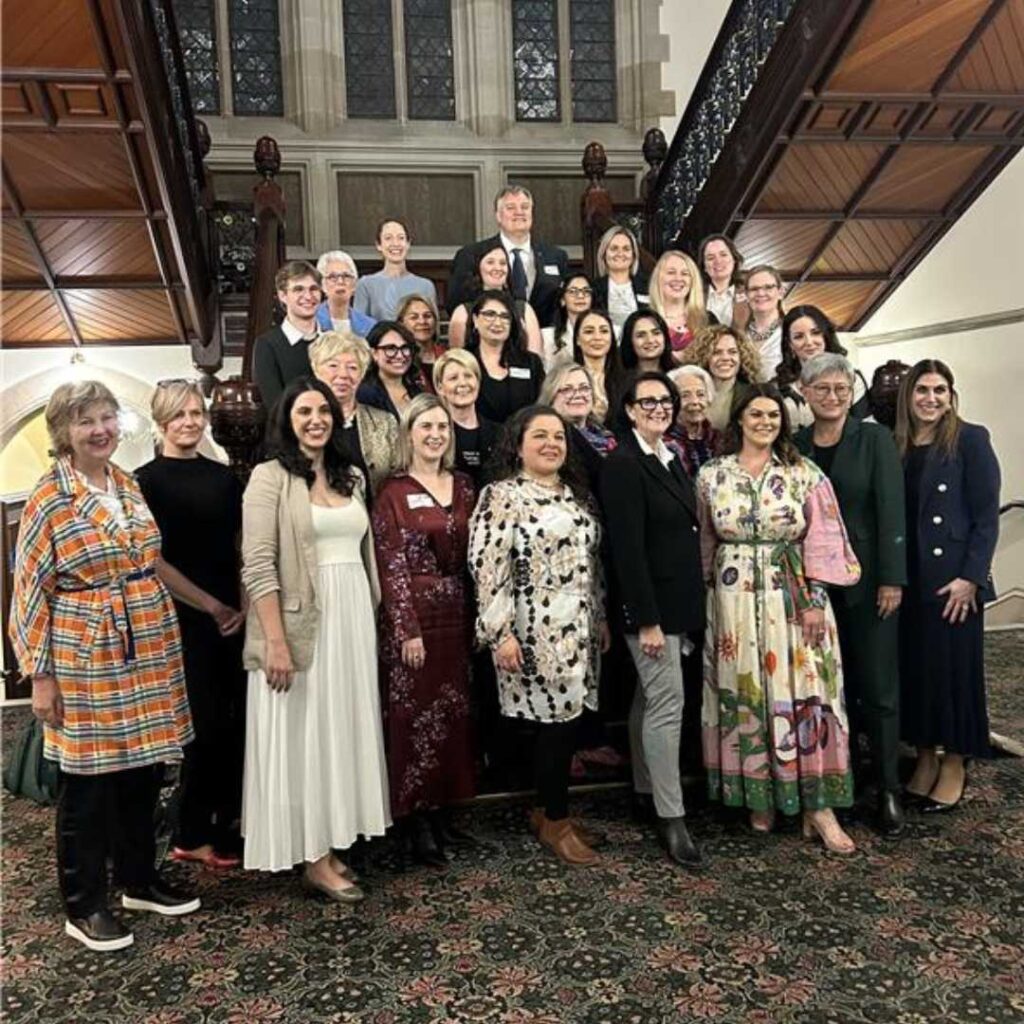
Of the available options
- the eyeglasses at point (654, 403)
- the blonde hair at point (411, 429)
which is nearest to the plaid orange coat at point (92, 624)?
the blonde hair at point (411, 429)

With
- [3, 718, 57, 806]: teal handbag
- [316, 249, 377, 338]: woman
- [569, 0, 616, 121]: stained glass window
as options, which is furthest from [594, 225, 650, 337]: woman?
[569, 0, 616, 121]: stained glass window

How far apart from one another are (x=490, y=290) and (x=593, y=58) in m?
5.23

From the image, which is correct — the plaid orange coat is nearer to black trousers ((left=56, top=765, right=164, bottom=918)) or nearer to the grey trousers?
black trousers ((left=56, top=765, right=164, bottom=918))

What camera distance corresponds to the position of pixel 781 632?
9.89ft

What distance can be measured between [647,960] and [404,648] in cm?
105

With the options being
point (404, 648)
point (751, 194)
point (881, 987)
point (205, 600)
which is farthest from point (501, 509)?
point (751, 194)

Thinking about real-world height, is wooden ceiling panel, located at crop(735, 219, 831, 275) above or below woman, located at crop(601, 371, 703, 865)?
above

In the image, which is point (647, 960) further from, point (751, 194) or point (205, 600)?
point (751, 194)

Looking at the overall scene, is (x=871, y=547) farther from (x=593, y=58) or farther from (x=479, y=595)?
(x=593, y=58)

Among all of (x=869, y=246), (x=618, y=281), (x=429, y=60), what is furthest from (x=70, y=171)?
(x=869, y=246)

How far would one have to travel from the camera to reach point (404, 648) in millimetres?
2846

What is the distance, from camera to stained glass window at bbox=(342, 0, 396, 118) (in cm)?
767

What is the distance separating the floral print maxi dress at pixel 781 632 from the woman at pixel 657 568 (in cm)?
15

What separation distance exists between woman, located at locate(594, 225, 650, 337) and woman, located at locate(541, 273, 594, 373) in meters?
0.18
